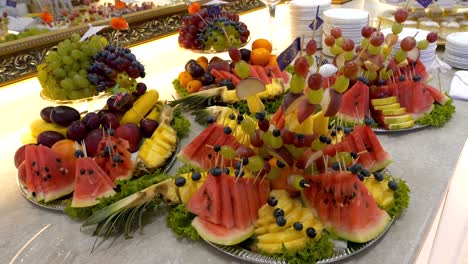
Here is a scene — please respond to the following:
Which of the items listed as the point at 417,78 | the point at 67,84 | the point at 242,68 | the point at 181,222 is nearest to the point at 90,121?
the point at 67,84

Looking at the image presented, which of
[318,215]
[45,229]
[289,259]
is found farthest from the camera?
[45,229]

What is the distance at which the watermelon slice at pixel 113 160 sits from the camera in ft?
4.26

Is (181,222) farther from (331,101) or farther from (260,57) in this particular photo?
(260,57)

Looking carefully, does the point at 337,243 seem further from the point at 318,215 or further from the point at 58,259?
the point at 58,259

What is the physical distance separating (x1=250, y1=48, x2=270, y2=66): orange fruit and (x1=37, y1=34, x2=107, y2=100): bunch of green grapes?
778 millimetres

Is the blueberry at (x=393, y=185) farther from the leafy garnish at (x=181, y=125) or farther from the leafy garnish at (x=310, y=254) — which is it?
the leafy garnish at (x=181, y=125)

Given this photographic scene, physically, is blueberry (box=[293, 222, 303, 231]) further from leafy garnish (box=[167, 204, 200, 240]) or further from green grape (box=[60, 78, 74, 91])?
green grape (box=[60, 78, 74, 91])

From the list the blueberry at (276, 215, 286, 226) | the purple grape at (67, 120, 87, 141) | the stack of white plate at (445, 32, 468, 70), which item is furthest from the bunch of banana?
the stack of white plate at (445, 32, 468, 70)

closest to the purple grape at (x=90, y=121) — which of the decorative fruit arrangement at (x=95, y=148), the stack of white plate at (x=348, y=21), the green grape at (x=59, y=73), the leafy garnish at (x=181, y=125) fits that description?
the decorative fruit arrangement at (x=95, y=148)

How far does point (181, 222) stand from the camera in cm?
114

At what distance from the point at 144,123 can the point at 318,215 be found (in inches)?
32.8

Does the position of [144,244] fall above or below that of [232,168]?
below

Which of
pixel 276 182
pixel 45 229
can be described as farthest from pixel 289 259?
pixel 45 229

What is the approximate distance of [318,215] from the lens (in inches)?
42.8
